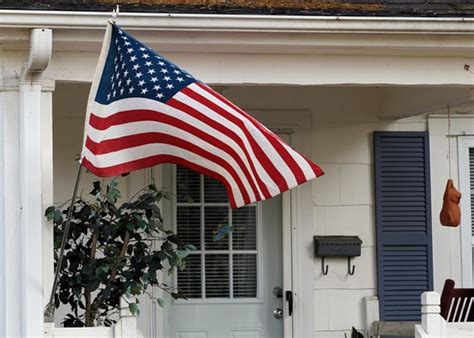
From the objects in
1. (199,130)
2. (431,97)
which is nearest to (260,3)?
(199,130)

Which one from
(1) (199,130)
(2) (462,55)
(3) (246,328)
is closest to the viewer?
(1) (199,130)

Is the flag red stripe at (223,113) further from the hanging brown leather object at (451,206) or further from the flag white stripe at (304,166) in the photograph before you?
the hanging brown leather object at (451,206)

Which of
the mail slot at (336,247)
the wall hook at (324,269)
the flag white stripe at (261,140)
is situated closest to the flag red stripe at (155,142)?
the flag white stripe at (261,140)

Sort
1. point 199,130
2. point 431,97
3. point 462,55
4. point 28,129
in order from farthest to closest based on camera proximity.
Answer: point 431,97, point 462,55, point 28,129, point 199,130

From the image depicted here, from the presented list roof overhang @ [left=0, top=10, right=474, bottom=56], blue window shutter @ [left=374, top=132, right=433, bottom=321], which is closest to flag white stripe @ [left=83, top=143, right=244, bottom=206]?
roof overhang @ [left=0, top=10, right=474, bottom=56]

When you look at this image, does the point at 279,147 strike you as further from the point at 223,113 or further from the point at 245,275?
the point at 245,275

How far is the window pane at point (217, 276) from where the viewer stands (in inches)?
333

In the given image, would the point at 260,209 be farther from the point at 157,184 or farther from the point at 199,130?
the point at 199,130

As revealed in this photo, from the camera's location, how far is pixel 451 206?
7.89 m

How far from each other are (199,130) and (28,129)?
1176 millimetres

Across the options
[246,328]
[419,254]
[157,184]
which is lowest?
[246,328]

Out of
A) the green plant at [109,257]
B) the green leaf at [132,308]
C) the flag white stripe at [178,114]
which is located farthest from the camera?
the green plant at [109,257]

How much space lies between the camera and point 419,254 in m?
8.54

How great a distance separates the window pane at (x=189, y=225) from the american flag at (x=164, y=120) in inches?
106
